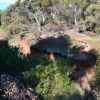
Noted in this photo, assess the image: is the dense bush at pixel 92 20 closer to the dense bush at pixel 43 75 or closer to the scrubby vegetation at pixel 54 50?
the scrubby vegetation at pixel 54 50

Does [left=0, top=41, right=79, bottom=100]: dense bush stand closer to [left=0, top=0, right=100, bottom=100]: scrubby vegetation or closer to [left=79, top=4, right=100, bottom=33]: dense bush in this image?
[left=0, top=0, right=100, bottom=100]: scrubby vegetation

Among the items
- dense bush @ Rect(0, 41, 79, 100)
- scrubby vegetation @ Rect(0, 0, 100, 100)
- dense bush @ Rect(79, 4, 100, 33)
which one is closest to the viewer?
dense bush @ Rect(0, 41, 79, 100)

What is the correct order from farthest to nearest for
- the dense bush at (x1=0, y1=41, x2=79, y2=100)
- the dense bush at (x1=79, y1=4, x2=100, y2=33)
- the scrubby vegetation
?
the dense bush at (x1=79, y1=4, x2=100, y2=33) < the scrubby vegetation < the dense bush at (x1=0, y1=41, x2=79, y2=100)

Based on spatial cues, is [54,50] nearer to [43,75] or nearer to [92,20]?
[92,20]

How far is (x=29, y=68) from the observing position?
2016 cm

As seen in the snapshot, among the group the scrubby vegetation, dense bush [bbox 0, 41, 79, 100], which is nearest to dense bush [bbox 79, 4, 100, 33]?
the scrubby vegetation

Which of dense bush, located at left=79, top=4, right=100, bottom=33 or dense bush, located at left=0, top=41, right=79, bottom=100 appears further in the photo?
dense bush, located at left=79, top=4, right=100, bottom=33

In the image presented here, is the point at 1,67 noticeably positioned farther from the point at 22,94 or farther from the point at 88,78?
the point at 88,78

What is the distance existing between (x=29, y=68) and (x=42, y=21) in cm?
2860

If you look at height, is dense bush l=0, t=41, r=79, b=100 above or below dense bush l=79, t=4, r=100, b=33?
below

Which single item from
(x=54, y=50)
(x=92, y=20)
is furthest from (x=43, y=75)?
(x=92, y=20)

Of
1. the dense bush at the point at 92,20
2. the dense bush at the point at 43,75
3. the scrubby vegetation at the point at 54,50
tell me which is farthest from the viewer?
the dense bush at the point at 92,20

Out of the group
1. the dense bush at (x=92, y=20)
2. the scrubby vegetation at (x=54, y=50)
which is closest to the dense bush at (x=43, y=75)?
the scrubby vegetation at (x=54, y=50)

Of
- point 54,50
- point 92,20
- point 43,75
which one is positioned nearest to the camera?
point 43,75
